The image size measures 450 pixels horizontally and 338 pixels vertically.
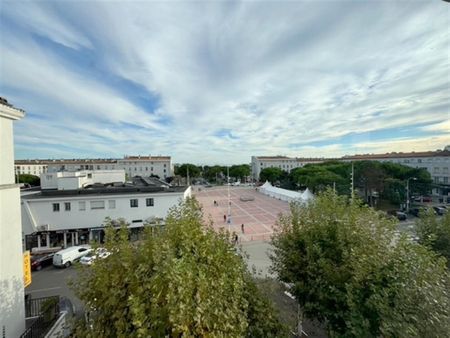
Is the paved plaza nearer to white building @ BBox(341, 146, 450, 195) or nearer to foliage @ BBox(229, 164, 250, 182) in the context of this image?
white building @ BBox(341, 146, 450, 195)

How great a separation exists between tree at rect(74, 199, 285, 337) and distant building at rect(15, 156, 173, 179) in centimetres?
8996

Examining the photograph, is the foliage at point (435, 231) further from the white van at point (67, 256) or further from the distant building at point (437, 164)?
the distant building at point (437, 164)

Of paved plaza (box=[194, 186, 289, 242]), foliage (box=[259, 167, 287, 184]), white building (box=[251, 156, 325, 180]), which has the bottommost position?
paved plaza (box=[194, 186, 289, 242])

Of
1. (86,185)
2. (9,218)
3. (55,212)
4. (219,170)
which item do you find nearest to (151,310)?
(9,218)

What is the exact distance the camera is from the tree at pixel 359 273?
13.5ft

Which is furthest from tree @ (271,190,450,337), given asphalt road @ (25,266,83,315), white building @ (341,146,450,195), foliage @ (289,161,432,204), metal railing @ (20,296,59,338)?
white building @ (341,146,450,195)

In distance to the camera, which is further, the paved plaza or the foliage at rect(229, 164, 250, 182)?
the foliage at rect(229, 164, 250, 182)

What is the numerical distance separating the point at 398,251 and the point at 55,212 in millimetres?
25143

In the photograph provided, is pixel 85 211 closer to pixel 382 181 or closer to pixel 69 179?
pixel 69 179

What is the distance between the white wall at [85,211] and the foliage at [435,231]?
18893 mm

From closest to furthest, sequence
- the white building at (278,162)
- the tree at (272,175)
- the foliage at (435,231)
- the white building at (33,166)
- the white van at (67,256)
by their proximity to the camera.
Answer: the foliage at (435,231), the white van at (67,256), the tree at (272,175), the white building at (33,166), the white building at (278,162)

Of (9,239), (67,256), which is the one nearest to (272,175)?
(67,256)

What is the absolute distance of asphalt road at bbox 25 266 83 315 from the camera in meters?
13.6

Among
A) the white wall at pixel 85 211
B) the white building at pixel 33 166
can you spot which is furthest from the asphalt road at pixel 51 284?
the white building at pixel 33 166
